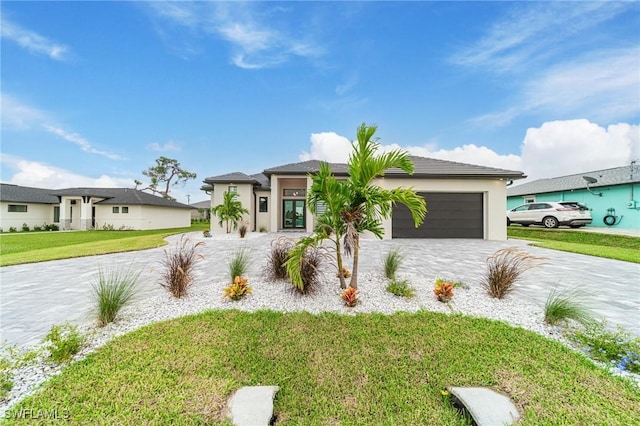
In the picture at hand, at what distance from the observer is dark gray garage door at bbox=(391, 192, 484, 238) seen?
13023 mm

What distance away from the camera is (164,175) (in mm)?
39312

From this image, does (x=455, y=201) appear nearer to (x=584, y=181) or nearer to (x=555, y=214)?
(x=555, y=214)

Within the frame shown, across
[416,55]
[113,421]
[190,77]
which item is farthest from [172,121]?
[113,421]

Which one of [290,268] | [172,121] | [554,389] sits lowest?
[554,389]

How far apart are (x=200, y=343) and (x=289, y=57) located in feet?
43.6

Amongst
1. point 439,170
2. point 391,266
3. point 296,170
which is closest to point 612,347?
point 391,266

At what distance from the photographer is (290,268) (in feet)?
12.6

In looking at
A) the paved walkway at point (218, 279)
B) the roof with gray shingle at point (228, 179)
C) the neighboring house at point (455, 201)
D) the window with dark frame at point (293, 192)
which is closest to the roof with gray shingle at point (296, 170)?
the roof with gray shingle at point (228, 179)

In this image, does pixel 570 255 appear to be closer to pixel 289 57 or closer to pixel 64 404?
pixel 64 404

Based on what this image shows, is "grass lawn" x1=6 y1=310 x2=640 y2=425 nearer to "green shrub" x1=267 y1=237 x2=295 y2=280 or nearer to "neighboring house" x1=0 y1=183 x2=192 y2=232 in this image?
"green shrub" x1=267 y1=237 x2=295 y2=280

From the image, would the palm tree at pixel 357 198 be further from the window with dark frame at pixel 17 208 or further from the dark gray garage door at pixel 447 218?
the window with dark frame at pixel 17 208

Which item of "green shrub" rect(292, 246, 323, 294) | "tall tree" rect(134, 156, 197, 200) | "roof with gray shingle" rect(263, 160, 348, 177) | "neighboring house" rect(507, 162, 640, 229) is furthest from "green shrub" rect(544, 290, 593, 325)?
"tall tree" rect(134, 156, 197, 200)

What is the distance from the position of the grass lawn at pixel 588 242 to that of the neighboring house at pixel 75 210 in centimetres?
3148

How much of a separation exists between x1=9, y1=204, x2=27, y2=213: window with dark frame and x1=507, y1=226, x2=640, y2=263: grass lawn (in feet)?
133
